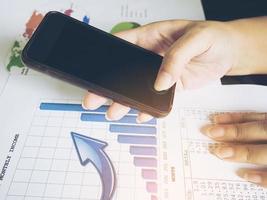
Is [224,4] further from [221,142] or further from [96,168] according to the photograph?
A: [96,168]

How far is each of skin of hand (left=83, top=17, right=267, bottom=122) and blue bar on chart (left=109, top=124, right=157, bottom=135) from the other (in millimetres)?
14

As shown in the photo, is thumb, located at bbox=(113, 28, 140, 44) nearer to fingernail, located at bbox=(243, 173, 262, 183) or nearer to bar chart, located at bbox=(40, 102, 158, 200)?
bar chart, located at bbox=(40, 102, 158, 200)

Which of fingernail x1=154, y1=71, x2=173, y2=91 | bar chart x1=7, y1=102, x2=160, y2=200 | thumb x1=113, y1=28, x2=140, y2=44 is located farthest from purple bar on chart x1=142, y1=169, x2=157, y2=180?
thumb x1=113, y1=28, x2=140, y2=44

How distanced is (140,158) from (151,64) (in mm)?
140

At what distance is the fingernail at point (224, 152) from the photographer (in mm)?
414

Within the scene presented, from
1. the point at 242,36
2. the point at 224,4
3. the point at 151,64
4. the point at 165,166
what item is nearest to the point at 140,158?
the point at 165,166

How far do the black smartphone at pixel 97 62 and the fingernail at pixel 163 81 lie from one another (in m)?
0.01

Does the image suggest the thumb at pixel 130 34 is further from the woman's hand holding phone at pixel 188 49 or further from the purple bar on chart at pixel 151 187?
the purple bar on chart at pixel 151 187

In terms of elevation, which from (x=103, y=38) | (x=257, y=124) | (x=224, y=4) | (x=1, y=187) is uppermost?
(x=224, y=4)

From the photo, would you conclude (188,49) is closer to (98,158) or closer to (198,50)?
(198,50)

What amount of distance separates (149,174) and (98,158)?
72 millimetres

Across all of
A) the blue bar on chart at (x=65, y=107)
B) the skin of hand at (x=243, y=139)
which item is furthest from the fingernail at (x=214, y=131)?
the blue bar on chart at (x=65, y=107)

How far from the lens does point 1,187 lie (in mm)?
372

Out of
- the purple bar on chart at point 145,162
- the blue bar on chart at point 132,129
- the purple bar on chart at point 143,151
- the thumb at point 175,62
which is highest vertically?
the thumb at point 175,62
